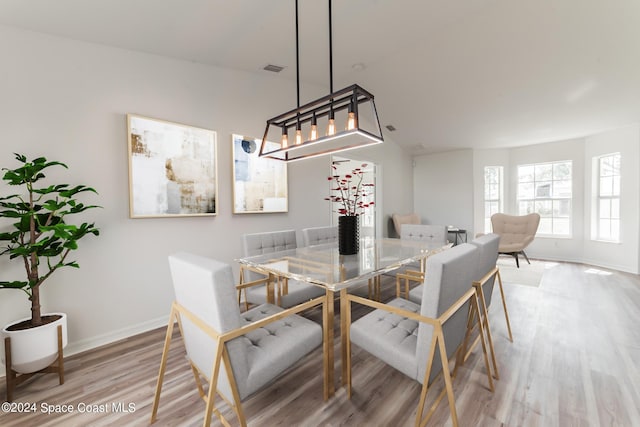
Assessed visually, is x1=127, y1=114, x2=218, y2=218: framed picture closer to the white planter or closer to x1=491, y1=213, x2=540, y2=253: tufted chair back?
the white planter

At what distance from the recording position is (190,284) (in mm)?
1307

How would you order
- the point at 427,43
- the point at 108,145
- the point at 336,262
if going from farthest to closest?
1. the point at 427,43
2. the point at 108,145
3. the point at 336,262

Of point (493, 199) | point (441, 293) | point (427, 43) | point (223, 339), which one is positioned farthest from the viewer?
point (493, 199)

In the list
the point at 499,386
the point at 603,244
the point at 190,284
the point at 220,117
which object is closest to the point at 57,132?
the point at 220,117

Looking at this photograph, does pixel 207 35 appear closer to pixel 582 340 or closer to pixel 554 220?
pixel 582 340

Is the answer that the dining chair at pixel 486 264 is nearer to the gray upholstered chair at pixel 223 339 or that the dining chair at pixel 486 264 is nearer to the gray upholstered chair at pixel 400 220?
the gray upholstered chair at pixel 223 339

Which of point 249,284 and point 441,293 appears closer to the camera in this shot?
point 441,293

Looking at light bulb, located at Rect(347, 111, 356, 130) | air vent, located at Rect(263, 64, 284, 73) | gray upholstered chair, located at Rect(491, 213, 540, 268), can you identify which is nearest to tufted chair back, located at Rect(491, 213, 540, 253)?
gray upholstered chair, located at Rect(491, 213, 540, 268)

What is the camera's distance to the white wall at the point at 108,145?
2.03 metres

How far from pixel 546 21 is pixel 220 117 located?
11.8 feet

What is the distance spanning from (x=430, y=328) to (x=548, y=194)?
6.55 metres

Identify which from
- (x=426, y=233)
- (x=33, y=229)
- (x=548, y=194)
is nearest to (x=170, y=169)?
(x=33, y=229)

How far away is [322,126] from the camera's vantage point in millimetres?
4562

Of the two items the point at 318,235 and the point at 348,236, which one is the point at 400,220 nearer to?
the point at 318,235
